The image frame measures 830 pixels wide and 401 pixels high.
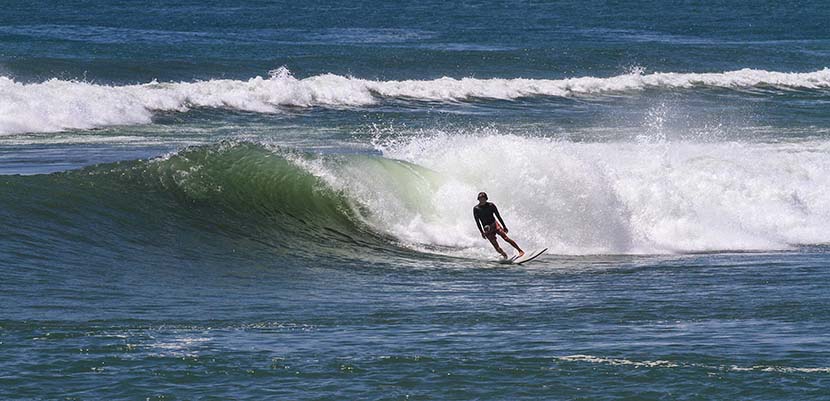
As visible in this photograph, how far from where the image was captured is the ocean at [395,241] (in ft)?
30.9

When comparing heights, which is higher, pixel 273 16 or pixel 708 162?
pixel 273 16

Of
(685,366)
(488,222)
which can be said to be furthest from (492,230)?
(685,366)

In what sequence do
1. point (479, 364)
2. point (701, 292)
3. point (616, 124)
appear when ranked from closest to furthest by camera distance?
point (479, 364), point (701, 292), point (616, 124)

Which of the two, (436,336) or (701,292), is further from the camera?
(701,292)

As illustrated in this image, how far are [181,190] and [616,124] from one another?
19.2 m

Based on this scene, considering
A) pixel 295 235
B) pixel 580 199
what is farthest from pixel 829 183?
pixel 295 235

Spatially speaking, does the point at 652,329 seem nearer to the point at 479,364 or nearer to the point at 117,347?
the point at 479,364

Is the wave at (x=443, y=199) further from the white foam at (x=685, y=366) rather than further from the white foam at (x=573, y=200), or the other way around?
the white foam at (x=685, y=366)

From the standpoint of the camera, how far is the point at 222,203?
18.0 meters

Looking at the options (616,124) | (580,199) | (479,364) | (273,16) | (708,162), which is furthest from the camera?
(273,16)

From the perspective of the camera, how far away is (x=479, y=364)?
959cm

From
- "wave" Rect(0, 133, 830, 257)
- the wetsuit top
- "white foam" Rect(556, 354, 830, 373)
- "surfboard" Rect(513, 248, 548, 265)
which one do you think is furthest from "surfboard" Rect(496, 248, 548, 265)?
"white foam" Rect(556, 354, 830, 373)

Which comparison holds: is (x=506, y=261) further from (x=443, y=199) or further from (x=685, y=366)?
(x=685, y=366)

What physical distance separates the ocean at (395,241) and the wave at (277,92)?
0.12m
